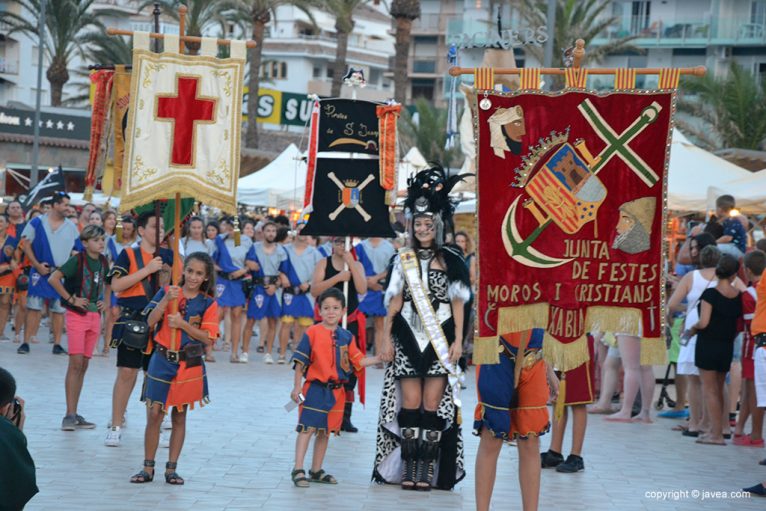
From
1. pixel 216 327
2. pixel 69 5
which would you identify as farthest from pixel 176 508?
pixel 69 5

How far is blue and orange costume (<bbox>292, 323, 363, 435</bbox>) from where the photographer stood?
30.1 feet

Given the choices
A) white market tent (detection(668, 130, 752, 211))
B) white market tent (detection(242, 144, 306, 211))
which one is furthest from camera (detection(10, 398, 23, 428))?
white market tent (detection(242, 144, 306, 211))

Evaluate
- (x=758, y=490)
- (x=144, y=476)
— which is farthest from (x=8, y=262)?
(x=758, y=490)

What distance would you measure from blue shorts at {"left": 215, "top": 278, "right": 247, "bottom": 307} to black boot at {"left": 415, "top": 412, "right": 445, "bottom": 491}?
29.9ft

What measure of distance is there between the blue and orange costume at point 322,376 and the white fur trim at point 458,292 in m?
0.89

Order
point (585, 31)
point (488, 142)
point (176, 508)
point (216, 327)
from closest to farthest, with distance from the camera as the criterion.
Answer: point (488, 142) < point (176, 508) < point (216, 327) < point (585, 31)

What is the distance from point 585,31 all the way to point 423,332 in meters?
34.3

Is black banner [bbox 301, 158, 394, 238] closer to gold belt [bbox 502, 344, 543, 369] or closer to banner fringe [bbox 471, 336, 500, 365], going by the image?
gold belt [bbox 502, 344, 543, 369]

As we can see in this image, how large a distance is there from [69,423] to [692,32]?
55.7 meters

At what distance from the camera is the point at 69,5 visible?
46.2 metres

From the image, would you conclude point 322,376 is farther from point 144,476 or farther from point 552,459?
point 552,459

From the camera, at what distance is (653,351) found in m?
7.59

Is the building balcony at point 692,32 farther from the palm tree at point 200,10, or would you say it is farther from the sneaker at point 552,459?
the sneaker at point 552,459

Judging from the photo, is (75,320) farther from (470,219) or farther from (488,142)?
(470,219)
